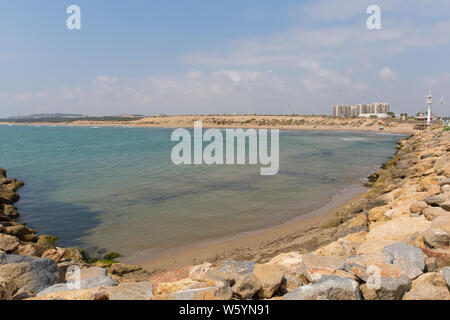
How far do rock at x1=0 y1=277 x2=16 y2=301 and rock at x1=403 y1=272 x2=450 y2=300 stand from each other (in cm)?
555

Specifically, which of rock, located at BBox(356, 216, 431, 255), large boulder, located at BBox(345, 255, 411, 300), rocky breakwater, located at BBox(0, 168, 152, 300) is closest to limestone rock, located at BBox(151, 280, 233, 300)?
rocky breakwater, located at BBox(0, 168, 152, 300)

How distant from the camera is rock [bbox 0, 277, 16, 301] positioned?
384 cm

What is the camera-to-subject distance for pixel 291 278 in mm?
4301

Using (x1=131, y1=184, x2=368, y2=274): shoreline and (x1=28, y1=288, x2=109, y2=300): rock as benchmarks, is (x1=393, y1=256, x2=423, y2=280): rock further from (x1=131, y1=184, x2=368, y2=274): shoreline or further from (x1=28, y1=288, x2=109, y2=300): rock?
(x1=28, y1=288, x2=109, y2=300): rock

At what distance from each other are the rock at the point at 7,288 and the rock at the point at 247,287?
3.27m

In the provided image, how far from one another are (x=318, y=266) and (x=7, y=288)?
184 inches

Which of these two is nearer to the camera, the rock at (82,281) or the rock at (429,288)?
the rock at (429,288)

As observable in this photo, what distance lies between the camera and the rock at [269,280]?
391cm

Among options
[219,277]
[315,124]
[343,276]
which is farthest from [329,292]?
[315,124]

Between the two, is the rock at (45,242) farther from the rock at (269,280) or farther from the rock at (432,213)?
the rock at (432,213)

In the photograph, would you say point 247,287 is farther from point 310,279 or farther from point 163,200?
point 163,200

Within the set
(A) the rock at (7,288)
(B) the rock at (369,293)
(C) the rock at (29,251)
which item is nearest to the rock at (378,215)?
(B) the rock at (369,293)
